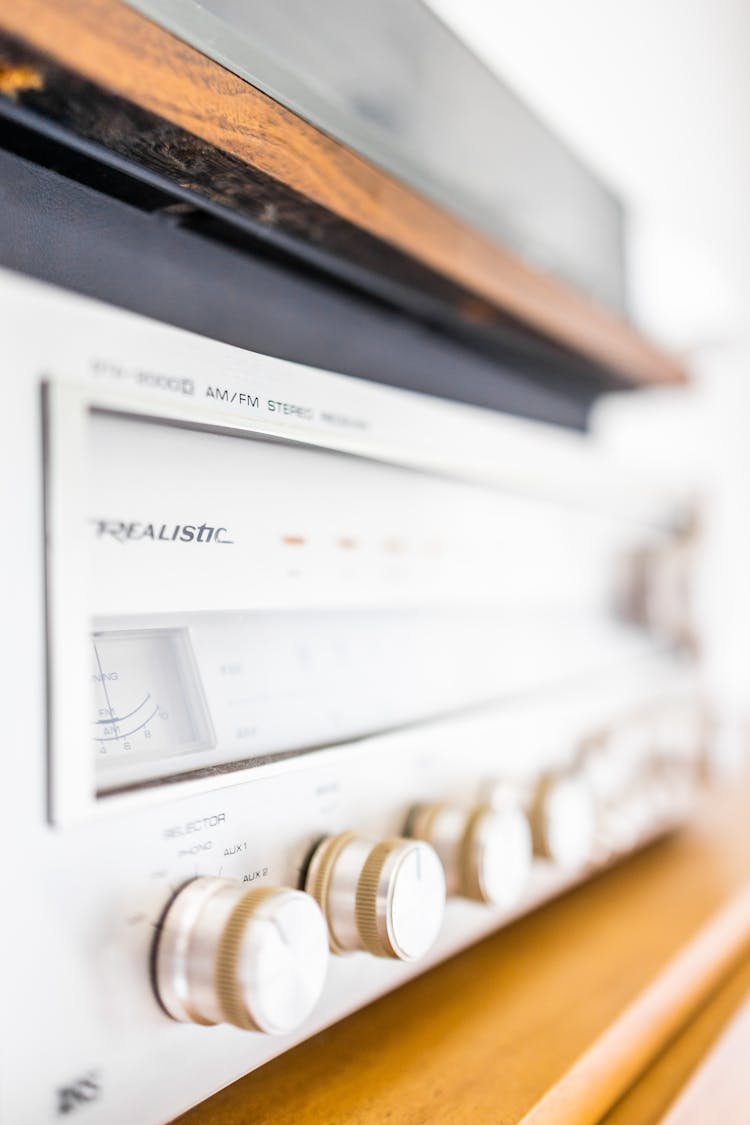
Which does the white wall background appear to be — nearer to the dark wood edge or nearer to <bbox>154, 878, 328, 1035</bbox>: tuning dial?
the dark wood edge

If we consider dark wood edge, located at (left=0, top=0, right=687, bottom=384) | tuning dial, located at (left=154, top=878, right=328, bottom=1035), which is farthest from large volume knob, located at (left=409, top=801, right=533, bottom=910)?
dark wood edge, located at (left=0, top=0, right=687, bottom=384)

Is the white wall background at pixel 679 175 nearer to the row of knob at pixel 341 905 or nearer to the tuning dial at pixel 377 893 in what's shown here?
the row of knob at pixel 341 905

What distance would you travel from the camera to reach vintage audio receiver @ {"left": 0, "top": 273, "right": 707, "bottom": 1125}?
0.93ft

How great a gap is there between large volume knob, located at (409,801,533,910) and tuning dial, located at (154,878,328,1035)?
0.12 metres

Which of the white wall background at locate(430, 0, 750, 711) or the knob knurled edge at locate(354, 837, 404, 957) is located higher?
the white wall background at locate(430, 0, 750, 711)

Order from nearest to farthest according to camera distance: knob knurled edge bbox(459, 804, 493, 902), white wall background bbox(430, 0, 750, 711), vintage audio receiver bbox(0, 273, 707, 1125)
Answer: vintage audio receiver bbox(0, 273, 707, 1125)
knob knurled edge bbox(459, 804, 493, 902)
white wall background bbox(430, 0, 750, 711)

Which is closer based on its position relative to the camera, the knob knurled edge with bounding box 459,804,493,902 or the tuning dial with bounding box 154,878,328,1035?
the tuning dial with bounding box 154,878,328,1035

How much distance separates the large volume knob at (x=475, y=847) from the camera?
0.43 metres

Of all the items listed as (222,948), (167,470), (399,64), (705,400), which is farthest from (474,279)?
(705,400)

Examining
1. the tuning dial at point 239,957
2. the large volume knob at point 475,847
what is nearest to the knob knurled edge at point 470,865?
the large volume knob at point 475,847

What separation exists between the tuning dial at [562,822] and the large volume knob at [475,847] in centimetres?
4

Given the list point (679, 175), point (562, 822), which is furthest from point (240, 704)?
point (679, 175)

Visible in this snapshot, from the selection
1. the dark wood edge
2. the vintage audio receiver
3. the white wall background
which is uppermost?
the white wall background

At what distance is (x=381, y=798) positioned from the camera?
0.43 m
